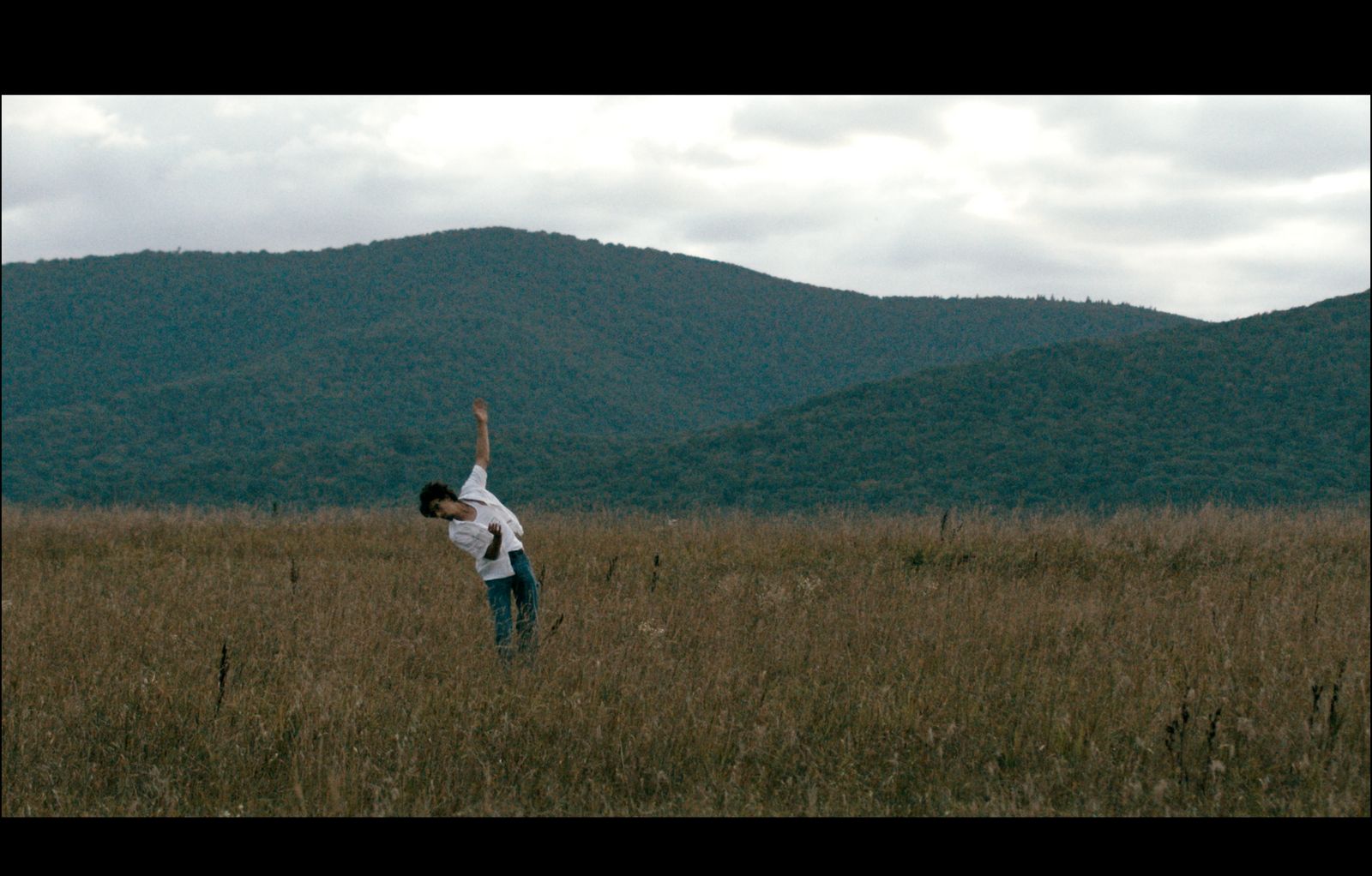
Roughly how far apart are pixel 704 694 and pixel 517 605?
1.80 meters

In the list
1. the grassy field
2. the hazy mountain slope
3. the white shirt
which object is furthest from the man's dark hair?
the hazy mountain slope

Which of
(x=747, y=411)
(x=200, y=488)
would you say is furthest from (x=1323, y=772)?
(x=747, y=411)

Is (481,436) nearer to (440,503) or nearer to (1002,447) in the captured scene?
(440,503)

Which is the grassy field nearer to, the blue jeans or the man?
the blue jeans

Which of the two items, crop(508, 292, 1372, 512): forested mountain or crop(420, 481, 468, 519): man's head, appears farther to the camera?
crop(508, 292, 1372, 512): forested mountain

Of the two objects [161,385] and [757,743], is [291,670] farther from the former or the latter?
[161,385]

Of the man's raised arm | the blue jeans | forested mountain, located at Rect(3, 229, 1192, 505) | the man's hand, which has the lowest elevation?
the blue jeans

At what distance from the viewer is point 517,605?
8375 millimetres

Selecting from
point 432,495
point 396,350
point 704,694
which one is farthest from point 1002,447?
point 396,350

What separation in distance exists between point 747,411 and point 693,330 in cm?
1444

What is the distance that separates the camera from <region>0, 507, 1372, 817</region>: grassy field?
607 cm

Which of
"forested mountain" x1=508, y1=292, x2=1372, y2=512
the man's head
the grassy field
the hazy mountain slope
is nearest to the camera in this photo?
the grassy field

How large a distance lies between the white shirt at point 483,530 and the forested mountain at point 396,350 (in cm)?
5283

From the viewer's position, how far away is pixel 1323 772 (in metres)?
Answer: 5.90
